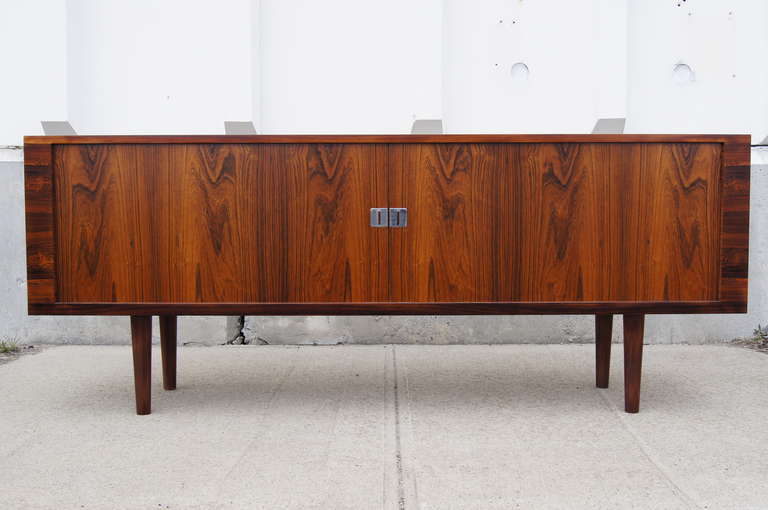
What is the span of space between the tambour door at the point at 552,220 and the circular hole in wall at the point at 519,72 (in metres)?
1.40

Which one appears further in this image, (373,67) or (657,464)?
(373,67)

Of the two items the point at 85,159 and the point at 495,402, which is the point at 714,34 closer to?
the point at 495,402

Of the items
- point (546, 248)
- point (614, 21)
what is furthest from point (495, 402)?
point (614, 21)

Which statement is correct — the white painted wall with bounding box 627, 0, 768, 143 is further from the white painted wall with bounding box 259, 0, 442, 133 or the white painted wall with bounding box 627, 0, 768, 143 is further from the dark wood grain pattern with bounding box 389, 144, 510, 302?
the dark wood grain pattern with bounding box 389, 144, 510, 302

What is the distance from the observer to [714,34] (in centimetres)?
301

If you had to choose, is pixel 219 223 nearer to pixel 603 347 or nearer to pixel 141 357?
pixel 141 357

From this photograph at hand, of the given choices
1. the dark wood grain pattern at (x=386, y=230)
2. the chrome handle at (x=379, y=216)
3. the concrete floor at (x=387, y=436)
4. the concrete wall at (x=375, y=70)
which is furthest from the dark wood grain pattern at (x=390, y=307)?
the concrete wall at (x=375, y=70)

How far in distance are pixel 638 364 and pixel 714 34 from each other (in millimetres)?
2070

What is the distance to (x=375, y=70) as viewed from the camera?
296cm

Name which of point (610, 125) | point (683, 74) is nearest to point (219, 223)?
point (610, 125)

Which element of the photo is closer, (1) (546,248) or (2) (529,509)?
(2) (529,509)

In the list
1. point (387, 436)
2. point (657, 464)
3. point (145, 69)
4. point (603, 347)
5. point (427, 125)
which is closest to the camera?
point (657, 464)

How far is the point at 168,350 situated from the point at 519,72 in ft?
6.96

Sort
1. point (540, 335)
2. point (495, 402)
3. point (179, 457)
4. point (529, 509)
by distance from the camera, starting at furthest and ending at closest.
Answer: point (540, 335) < point (495, 402) < point (179, 457) < point (529, 509)
